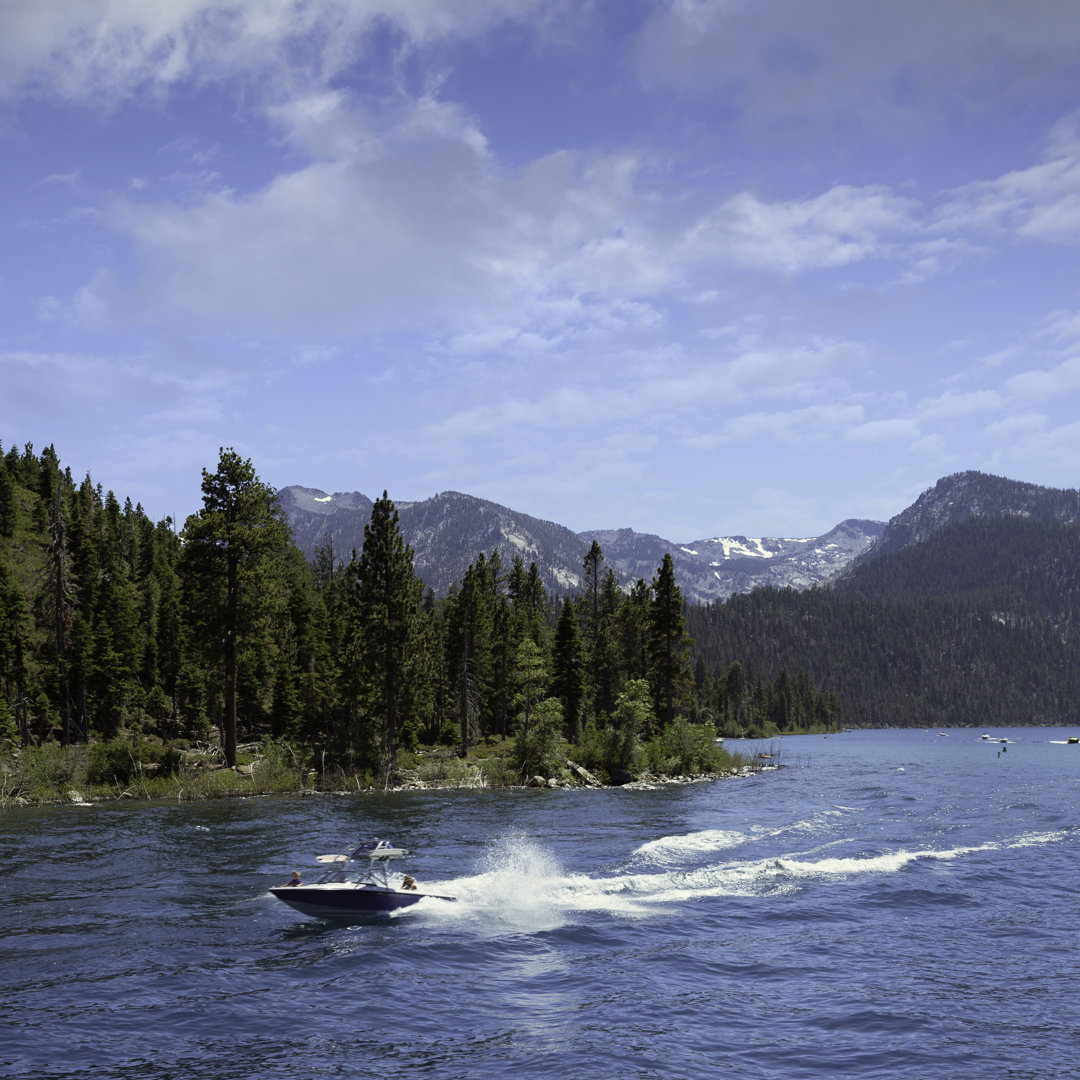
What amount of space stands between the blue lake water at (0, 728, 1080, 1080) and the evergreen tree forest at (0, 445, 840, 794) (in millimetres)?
18114

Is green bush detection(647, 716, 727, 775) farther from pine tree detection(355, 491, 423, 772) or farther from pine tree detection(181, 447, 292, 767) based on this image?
pine tree detection(181, 447, 292, 767)

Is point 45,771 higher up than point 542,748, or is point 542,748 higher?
point 45,771

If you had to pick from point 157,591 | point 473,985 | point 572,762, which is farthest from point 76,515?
point 473,985

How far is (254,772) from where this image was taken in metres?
60.1

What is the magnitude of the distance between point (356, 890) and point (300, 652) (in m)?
64.1

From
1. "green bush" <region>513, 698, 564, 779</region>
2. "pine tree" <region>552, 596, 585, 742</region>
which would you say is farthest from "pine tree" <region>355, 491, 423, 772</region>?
"pine tree" <region>552, 596, 585, 742</region>

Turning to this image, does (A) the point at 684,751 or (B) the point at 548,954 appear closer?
(B) the point at 548,954

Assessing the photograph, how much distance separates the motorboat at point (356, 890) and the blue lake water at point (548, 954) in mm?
566

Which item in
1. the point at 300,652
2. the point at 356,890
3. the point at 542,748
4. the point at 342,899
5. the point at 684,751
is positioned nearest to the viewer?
the point at 342,899

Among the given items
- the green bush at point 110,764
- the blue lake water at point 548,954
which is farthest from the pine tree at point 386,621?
the blue lake water at point 548,954

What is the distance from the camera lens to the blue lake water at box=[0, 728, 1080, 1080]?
18.1 metres

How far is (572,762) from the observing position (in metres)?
73.3

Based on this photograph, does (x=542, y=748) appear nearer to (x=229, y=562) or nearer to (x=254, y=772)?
(x=254, y=772)

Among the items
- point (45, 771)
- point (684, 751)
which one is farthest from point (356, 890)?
point (684, 751)
